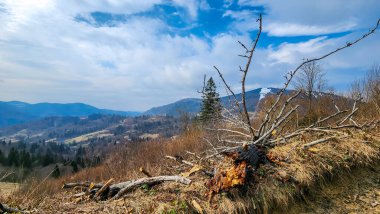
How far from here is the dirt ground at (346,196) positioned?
4.32 metres

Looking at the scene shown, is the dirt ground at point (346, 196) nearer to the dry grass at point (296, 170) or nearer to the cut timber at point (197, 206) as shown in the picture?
the dry grass at point (296, 170)

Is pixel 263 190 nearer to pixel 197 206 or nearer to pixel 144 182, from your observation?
pixel 197 206

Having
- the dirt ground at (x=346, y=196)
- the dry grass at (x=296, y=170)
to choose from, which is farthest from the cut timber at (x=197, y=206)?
the dirt ground at (x=346, y=196)

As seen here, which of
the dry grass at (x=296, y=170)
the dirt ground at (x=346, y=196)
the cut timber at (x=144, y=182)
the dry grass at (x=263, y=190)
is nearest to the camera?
the dry grass at (x=263, y=190)

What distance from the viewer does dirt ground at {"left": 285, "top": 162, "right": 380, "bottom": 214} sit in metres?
4.32

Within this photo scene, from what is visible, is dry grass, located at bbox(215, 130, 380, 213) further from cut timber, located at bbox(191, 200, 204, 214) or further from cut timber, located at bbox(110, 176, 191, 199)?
cut timber, located at bbox(110, 176, 191, 199)

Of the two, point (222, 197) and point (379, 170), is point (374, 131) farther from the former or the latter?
point (222, 197)

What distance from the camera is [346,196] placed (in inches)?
181

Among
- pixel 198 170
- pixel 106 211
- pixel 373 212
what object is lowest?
pixel 373 212

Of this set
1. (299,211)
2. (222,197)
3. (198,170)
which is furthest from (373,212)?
(198,170)

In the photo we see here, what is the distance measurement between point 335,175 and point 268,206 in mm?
1597

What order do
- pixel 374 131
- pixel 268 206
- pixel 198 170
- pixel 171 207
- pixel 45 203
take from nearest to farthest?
pixel 171 207 → pixel 268 206 → pixel 45 203 → pixel 198 170 → pixel 374 131

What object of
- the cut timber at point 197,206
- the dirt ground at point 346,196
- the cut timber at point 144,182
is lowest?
the dirt ground at point 346,196

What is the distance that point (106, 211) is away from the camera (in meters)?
3.92
